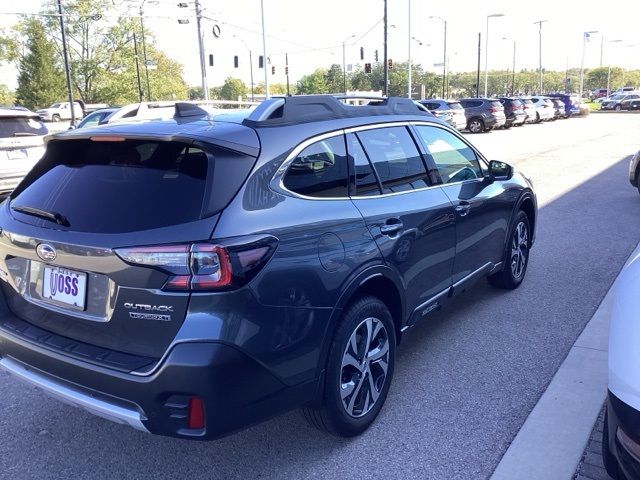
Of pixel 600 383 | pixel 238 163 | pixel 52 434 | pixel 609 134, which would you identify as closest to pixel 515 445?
pixel 600 383

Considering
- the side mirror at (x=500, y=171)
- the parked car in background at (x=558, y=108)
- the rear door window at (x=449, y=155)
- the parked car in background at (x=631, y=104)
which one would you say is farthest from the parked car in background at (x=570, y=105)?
the rear door window at (x=449, y=155)

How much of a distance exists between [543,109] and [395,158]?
37.4 metres

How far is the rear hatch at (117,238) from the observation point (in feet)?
7.86

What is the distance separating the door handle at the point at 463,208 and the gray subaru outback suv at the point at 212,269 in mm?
739

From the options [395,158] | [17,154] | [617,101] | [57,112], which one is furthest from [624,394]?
[617,101]

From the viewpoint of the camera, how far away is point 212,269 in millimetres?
2371

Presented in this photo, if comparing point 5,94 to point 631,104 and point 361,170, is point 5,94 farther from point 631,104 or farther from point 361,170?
point 361,170

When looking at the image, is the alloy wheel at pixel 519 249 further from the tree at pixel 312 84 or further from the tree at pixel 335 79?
the tree at pixel 335 79

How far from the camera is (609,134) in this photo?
26.3 meters

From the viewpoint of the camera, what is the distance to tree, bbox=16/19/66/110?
177ft

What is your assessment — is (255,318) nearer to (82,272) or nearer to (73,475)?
(82,272)

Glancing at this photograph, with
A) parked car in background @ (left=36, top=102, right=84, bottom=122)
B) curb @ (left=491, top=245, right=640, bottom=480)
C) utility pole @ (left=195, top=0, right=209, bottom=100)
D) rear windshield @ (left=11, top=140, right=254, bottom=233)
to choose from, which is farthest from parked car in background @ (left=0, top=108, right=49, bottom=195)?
parked car in background @ (left=36, top=102, right=84, bottom=122)

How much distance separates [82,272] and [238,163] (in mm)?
844

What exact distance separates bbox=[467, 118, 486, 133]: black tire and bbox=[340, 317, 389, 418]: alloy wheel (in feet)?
91.3
